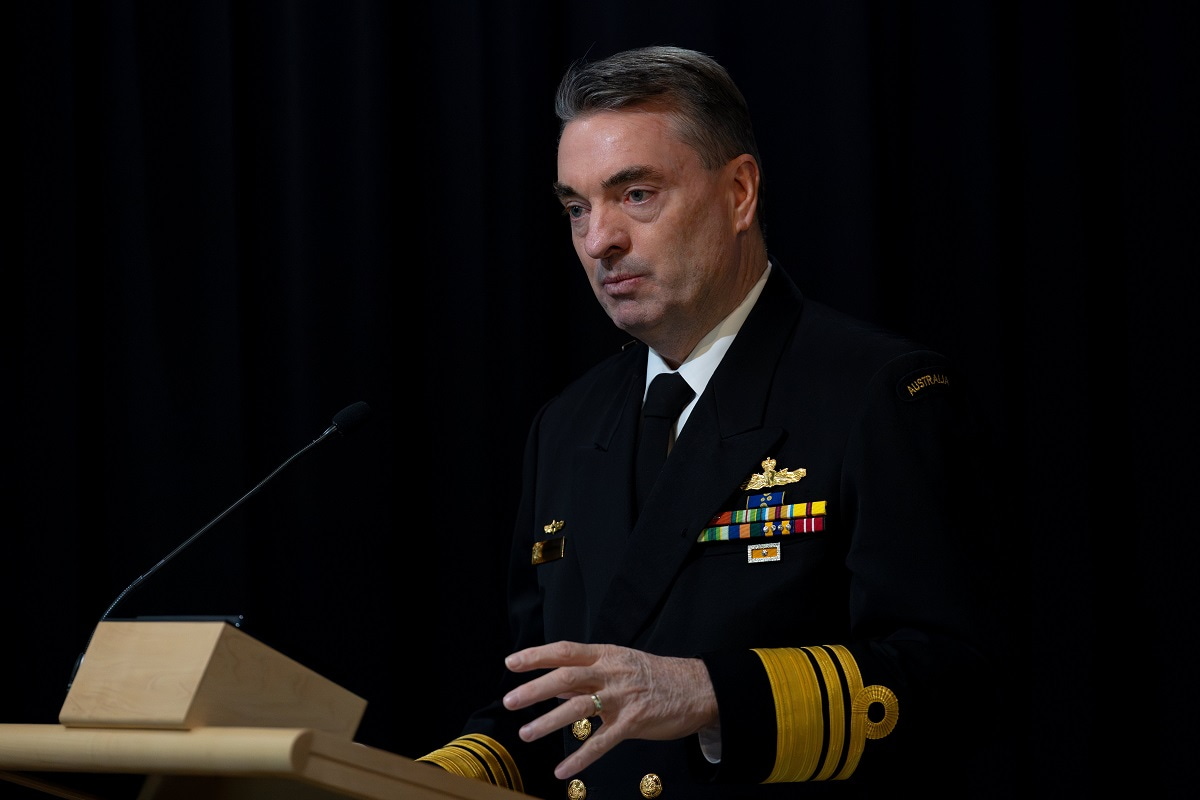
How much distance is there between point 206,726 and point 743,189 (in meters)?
1.22

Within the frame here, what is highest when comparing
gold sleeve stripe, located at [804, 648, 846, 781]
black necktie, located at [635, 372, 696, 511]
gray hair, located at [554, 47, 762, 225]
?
gray hair, located at [554, 47, 762, 225]

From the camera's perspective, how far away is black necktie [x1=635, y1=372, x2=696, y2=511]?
1.72 metres

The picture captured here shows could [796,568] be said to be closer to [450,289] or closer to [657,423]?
[657,423]

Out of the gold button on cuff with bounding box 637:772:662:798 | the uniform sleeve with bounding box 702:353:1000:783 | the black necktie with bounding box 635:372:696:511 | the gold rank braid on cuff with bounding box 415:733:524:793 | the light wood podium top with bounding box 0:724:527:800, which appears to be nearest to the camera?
the light wood podium top with bounding box 0:724:527:800

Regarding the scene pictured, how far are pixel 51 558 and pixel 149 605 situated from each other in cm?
23

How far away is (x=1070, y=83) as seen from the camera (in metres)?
2.39

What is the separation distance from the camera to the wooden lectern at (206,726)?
81cm

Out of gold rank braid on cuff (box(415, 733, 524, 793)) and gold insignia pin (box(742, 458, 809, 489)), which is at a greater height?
gold insignia pin (box(742, 458, 809, 489))

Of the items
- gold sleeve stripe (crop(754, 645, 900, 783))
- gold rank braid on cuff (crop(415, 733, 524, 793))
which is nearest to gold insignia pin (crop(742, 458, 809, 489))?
gold sleeve stripe (crop(754, 645, 900, 783))

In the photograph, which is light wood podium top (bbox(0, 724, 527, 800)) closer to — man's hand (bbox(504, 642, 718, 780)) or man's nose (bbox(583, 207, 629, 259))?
man's hand (bbox(504, 642, 718, 780))

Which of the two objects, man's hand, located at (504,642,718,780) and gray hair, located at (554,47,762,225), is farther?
gray hair, located at (554,47,762,225)

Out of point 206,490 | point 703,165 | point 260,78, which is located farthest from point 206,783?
point 260,78

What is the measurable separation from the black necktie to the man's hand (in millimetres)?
472

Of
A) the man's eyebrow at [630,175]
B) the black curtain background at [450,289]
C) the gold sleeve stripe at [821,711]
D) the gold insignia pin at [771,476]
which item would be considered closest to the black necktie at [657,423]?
the gold insignia pin at [771,476]
